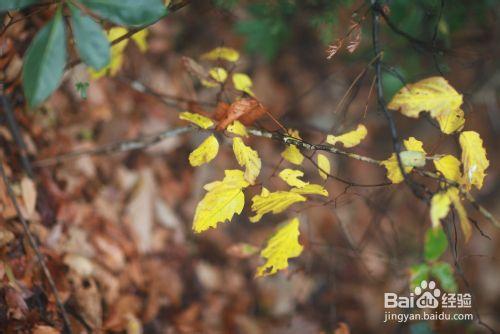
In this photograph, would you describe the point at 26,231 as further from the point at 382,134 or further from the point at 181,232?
the point at 382,134

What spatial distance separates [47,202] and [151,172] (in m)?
0.60

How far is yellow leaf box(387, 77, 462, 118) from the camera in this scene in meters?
0.91

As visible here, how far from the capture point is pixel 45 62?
2.35ft

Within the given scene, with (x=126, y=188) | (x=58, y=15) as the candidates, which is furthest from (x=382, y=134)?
(x=58, y=15)

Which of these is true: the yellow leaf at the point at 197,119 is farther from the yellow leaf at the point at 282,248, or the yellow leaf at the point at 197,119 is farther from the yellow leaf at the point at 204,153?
the yellow leaf at the point at 282,248

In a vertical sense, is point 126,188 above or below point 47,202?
below

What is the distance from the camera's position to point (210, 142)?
3.17 feet

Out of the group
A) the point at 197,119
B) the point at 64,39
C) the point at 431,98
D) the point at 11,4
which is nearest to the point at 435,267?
the point at 431,98

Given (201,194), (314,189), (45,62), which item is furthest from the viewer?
(201,194)

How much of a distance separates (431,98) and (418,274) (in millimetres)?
690

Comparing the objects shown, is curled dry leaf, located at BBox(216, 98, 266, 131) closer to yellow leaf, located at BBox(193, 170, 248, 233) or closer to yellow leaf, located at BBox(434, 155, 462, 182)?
yellow leaf, located at BBox(193, 170, 248, 233)

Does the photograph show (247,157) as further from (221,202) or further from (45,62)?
(45,62)

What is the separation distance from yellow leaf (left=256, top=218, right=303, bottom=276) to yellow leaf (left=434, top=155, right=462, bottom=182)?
0.40m

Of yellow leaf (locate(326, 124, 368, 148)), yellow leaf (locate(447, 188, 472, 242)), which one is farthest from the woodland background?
yellow leaf (locate(447, 188, 472, 242))
